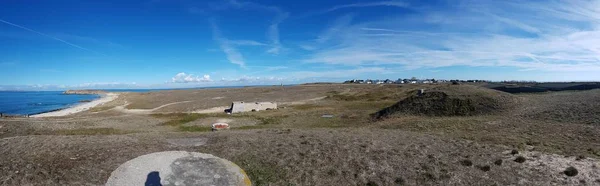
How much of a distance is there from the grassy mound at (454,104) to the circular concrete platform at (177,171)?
87.5 ft

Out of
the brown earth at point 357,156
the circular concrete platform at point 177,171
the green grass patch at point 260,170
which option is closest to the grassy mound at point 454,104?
the brown earth at point 357,156

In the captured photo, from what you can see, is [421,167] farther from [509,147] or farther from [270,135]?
[270,135]

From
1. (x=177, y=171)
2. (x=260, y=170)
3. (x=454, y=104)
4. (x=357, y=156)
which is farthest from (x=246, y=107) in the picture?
(x=177, y=171)

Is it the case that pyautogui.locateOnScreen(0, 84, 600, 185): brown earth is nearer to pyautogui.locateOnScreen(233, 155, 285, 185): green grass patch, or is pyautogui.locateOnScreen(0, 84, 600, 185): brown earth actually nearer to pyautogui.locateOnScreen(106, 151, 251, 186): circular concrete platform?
pyautogui.locateOnScreen(233, 155, 285, 185): green grass patch

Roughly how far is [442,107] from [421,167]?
2346 centimetres

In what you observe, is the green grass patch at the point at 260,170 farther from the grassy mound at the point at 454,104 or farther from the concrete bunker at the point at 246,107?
the concrete bunker at the point at 246,107

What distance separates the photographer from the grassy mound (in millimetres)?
34094

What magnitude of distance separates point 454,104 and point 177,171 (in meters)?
31.9

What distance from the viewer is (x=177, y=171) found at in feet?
43.9

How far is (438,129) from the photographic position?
25.7 metres

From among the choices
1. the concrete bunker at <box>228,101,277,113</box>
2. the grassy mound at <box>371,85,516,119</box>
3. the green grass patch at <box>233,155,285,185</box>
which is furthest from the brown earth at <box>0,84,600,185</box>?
the concrete bunker at <box>228,101,277,113</box>

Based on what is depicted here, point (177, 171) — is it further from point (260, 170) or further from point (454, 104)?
point (454, 104)

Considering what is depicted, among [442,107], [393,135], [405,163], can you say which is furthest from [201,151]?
[442,107]

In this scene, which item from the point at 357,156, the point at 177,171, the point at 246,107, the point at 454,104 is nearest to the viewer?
the point at 177,171
